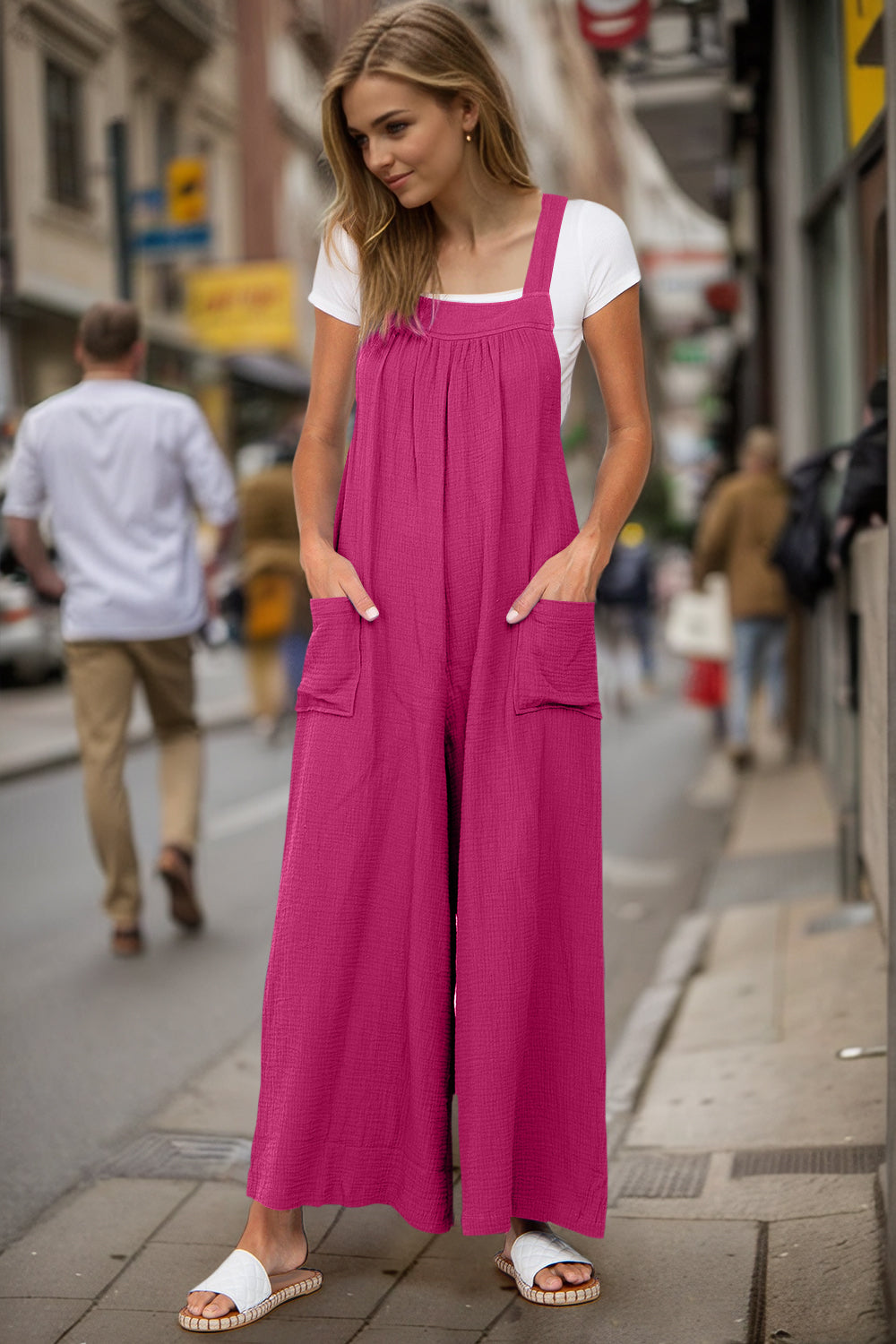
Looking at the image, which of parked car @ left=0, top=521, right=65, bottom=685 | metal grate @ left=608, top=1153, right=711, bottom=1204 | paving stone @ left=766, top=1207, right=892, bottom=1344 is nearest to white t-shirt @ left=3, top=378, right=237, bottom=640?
metal grate @ left=608, top=1153, right=711, bottom=1204

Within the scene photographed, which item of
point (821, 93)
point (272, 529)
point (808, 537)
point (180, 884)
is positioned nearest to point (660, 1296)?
point (180, 884)

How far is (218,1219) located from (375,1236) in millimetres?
324

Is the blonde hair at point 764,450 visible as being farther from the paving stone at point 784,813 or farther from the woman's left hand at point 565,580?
the woman's left hand at point 565,580

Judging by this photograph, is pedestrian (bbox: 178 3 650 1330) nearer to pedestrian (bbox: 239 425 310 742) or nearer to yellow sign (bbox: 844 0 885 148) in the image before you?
yellow sign (bbox: 844 0 885 148)

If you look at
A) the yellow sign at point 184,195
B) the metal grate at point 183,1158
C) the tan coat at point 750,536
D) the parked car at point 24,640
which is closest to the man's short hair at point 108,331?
the metal grate at point 183,1158

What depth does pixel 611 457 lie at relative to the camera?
262cm

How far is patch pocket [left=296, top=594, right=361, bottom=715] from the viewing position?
2.54 metres

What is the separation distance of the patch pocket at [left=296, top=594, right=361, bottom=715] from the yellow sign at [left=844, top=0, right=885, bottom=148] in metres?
2.10

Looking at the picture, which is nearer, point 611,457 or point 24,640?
point 611,457

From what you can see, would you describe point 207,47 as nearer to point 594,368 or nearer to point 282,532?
point 282,532

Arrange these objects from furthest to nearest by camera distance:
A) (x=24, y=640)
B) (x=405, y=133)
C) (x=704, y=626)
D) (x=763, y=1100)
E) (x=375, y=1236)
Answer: (x=24, y=640) → (x=704, y=626) → (x=763, y=1100) → (x=375, y=1236) → (x=405, y=133)

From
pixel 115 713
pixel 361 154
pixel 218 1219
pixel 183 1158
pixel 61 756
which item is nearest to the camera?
pixel 361 154

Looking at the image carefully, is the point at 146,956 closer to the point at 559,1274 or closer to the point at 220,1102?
the point at 220,1102

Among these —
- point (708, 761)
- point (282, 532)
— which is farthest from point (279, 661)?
point (708, 761)
